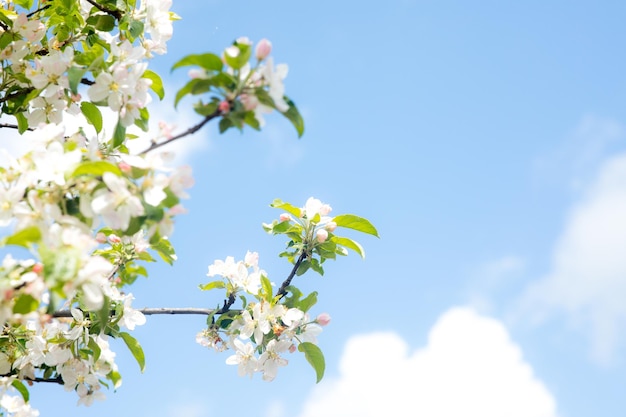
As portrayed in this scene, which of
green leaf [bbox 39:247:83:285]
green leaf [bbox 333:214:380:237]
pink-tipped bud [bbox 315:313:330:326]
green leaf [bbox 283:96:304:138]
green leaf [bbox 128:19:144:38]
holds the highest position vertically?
green leaf [bbox 128:19:144:38]

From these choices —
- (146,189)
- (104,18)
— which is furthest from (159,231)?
(104,18)

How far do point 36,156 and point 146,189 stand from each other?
0.94 ft

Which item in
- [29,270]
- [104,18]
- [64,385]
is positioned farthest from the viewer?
[104,18]

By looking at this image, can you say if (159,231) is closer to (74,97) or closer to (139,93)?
(139,93)

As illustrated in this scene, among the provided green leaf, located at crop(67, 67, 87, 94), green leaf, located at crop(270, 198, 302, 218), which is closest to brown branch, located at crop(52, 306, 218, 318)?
green leaf, located at crop(270, 198, 302, 218)

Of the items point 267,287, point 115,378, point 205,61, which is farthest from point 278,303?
point 205,61

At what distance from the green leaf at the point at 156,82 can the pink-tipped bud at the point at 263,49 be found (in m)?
0.93

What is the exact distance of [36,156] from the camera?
5.33 ft

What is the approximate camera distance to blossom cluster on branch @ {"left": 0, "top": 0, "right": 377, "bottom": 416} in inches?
61.6

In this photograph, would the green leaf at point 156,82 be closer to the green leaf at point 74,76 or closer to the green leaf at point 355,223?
the green leaf at point 74,76

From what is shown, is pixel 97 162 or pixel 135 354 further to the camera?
pixel 135 354

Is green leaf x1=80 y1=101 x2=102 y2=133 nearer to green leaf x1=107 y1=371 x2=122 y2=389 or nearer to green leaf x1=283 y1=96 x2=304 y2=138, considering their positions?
green leaf x1=107 y1=371 x2=122 y2=389

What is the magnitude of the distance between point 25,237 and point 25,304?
6.9 inches

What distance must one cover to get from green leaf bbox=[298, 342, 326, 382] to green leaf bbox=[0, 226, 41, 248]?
136cm
